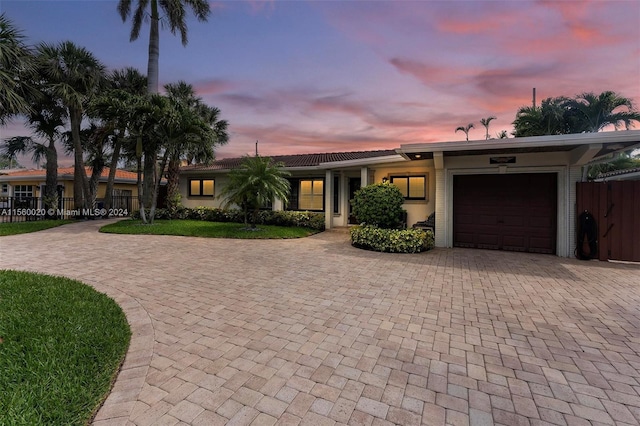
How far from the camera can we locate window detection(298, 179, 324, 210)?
14.9 m

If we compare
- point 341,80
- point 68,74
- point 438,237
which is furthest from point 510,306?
point 68,74

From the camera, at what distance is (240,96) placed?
1630 centimetres

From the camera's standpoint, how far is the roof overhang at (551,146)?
6.65 meters

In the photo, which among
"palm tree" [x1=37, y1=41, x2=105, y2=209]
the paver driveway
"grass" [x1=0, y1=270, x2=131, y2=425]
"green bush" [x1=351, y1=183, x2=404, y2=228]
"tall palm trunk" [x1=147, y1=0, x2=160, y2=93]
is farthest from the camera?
"tall palm trunk" [x1=147, y1=0, x2=160, y2=93]

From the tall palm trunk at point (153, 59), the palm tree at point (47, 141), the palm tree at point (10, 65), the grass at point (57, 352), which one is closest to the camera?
the grass at point (57, 352)

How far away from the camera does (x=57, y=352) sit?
2740 mm

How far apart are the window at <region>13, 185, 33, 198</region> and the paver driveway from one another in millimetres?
23764

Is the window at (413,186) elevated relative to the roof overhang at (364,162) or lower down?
lower down

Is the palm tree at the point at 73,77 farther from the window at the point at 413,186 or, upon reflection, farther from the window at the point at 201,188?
the window at the point at 413,186

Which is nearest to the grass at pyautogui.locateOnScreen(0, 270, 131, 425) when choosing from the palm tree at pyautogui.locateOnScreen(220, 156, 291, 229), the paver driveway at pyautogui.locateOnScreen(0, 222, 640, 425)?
the paver driveway at pyautogui.locateOnScreen(0, 222, 640, 425)

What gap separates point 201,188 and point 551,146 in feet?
54.0

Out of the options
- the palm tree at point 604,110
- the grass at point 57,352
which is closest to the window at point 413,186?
the palm tree at point 604,110

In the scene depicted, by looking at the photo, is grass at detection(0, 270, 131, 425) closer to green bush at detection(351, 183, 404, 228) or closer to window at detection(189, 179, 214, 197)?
green bush at detection(351, 183, 404, 228)

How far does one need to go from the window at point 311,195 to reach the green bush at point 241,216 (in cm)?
127
